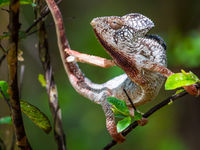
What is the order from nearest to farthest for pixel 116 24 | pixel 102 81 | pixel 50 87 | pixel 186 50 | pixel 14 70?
pixel 14 70
pixel 116 24
pixel 50 87
pixel 186 50
pixel 102 81

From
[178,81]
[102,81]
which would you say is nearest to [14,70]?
[178,81]

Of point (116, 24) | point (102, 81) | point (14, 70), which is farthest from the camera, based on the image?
point (102, 81)

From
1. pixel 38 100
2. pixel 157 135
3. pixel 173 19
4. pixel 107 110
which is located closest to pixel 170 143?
pixel 157 135

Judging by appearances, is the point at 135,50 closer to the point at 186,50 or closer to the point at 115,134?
the point at 115,134

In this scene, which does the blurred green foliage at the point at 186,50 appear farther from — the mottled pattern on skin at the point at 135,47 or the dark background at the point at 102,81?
the mottled pattern on skin at the point at 135,47

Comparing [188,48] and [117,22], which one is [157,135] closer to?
[188,48]

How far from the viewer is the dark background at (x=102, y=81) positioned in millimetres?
2174

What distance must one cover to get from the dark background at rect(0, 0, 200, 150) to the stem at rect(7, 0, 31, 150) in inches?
45.9

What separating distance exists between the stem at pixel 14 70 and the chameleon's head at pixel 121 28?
0.25 m

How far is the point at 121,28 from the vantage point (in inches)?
30.4

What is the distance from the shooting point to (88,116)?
120 inches

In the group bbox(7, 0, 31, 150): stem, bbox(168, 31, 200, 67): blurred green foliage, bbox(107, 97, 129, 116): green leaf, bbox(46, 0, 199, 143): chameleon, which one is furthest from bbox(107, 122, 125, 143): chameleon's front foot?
bbox(168, 31, 200, 67): blurred green foliage

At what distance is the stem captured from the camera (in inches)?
21.7

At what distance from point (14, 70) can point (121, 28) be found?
1.02ft
